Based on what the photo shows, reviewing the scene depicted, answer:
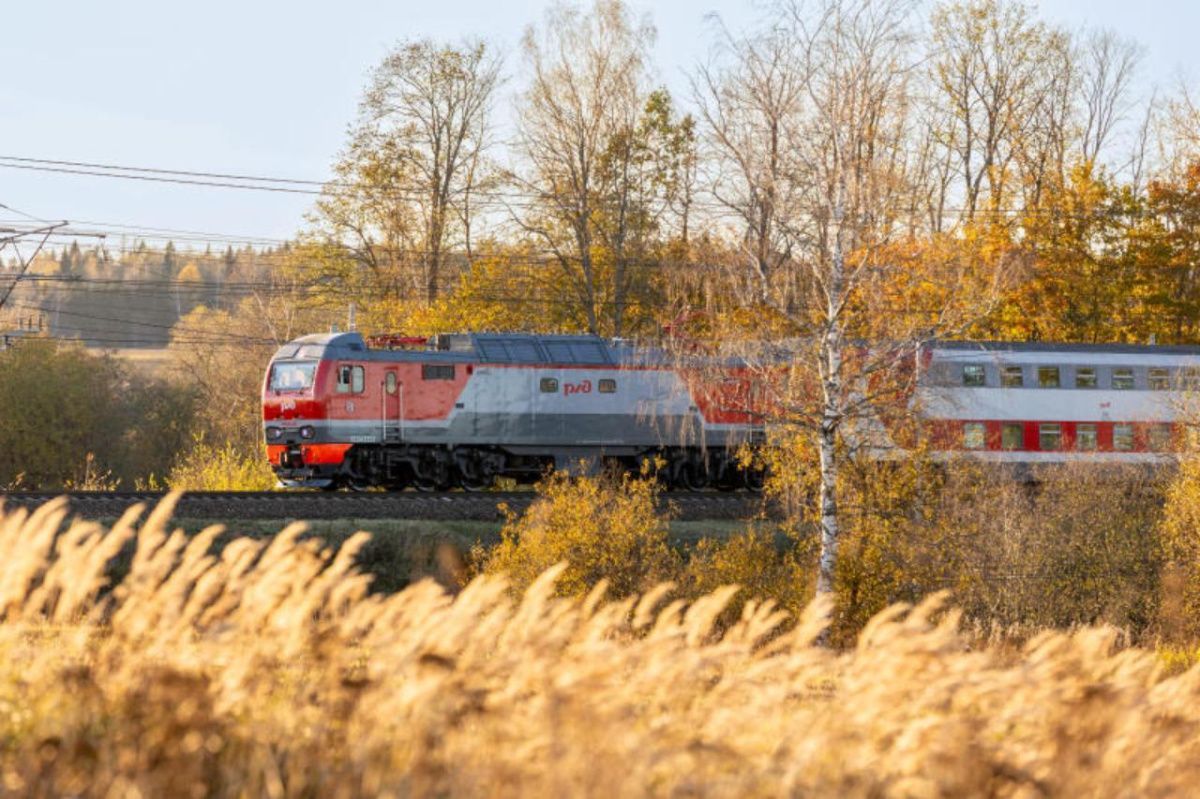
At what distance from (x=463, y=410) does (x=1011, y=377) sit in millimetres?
14124

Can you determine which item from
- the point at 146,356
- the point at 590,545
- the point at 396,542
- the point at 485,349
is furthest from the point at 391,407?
the point at 146,356

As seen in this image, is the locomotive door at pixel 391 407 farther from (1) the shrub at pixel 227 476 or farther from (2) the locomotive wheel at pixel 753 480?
(2) the locomotive wheel at pixel 753 480

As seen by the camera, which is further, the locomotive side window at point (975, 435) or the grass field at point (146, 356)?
the grass field at point (146, 356)

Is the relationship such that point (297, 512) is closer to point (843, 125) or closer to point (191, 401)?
point (843, 125)

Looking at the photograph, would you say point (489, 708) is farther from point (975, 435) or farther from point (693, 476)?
point (975, 435)

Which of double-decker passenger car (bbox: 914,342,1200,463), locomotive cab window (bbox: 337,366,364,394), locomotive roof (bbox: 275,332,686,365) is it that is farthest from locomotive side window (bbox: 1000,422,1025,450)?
locomotive cab window (bbox: 337,366,364,394)

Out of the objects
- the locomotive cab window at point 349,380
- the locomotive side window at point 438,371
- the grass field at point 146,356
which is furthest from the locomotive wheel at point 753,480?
the grass field at point 146,356

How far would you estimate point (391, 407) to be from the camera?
32844mm

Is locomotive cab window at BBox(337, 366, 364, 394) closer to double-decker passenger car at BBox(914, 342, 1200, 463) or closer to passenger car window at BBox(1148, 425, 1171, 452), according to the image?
double-decker passenger car at BBox(914, 342, 1200, 463)

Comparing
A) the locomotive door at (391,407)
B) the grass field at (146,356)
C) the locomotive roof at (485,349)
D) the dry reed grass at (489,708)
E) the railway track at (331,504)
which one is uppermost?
the grass field at (146,356)

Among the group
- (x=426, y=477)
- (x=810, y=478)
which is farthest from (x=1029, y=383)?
(x=426, y=477)

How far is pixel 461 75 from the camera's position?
165 ft

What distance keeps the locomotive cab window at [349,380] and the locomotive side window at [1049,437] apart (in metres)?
17.3

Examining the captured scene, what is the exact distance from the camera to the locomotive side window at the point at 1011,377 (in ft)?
121
